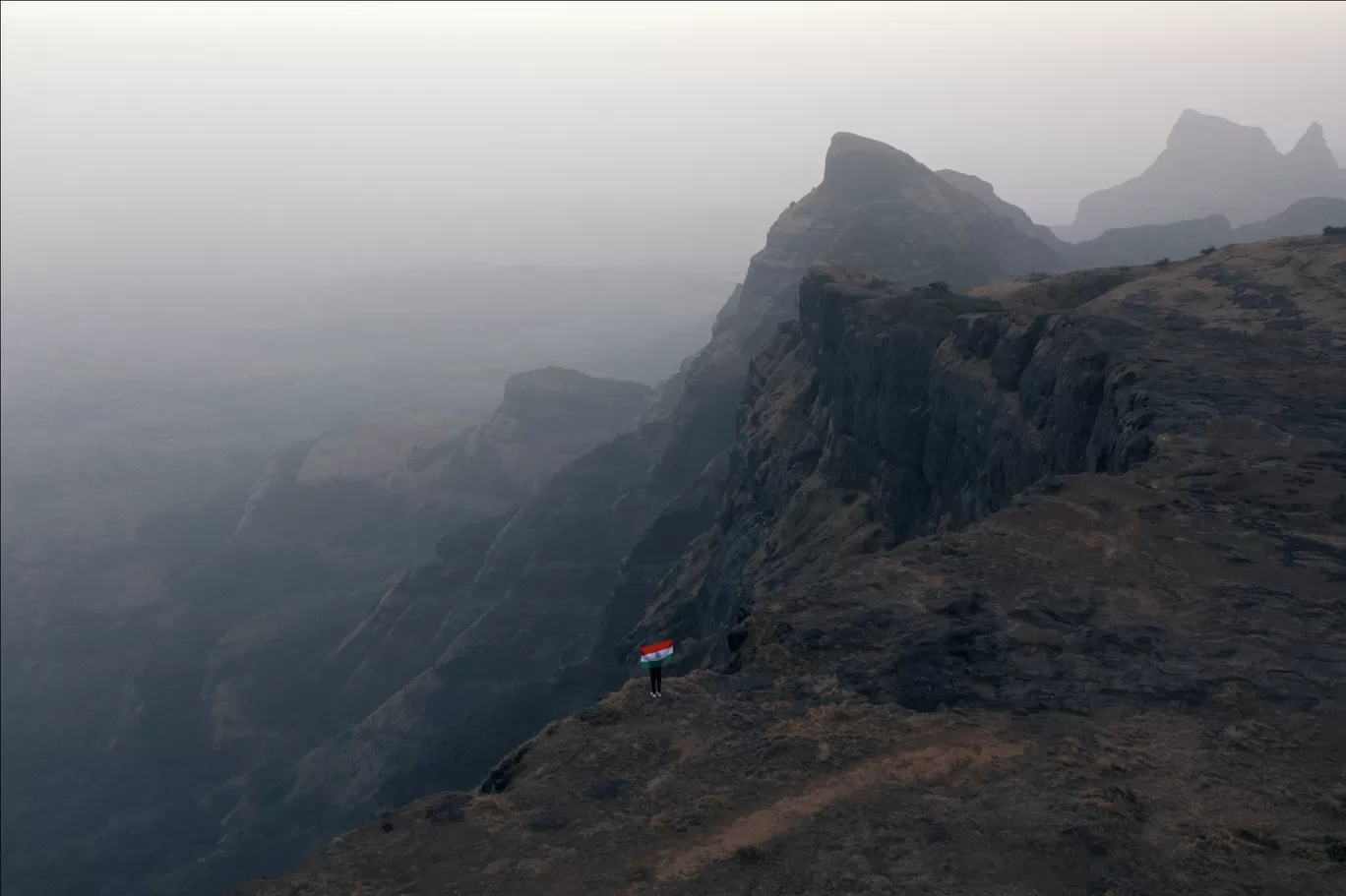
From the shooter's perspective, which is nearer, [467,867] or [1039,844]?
[1039,844]

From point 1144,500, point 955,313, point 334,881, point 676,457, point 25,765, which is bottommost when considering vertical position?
point 25,765

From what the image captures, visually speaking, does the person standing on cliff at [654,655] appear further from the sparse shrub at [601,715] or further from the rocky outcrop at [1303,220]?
the rocky outcrop at [1303,220]

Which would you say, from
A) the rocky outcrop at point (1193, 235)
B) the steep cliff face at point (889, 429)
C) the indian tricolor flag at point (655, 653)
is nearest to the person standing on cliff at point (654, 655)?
the indian tricolor flag at point (655, 653)

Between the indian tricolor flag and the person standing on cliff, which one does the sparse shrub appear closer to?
the person standing on cliff

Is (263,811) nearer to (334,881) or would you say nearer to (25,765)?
(25,765)

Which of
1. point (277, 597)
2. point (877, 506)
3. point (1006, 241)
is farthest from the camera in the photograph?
point (277, 597)

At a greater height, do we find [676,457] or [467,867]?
[467,867]

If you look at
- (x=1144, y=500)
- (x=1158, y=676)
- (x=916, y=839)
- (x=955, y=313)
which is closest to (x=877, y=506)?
(x=955, y=313)

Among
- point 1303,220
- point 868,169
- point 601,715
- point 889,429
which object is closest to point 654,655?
point 601,715

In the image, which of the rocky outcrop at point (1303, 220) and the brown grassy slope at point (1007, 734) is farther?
the rocky outcrop at point (1303, 220)
